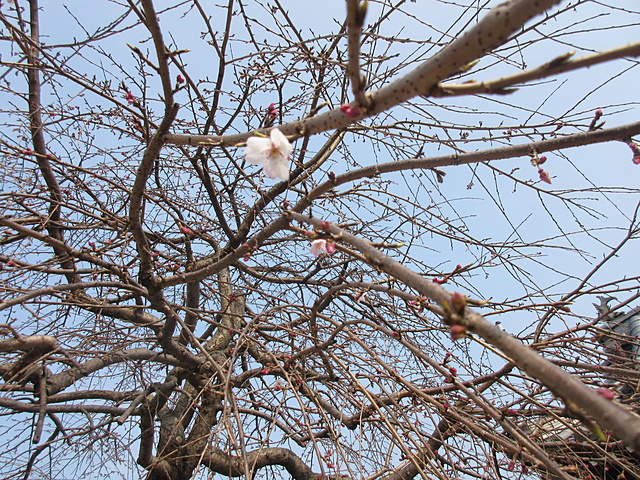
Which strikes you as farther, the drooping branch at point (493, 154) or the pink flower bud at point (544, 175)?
the pink flower bud at point (544, 175)

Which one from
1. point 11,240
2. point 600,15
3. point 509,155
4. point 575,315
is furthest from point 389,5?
point 11,240

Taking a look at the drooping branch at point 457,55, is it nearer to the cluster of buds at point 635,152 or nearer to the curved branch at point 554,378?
the curved branch at point 554,378

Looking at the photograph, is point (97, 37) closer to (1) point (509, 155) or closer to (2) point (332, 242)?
(2) point (332, 242)

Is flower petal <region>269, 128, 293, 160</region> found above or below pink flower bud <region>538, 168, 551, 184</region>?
below

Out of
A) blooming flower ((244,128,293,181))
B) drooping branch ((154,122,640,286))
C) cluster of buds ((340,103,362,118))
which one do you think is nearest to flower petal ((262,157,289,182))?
blooming flower ((244,128,293,181))

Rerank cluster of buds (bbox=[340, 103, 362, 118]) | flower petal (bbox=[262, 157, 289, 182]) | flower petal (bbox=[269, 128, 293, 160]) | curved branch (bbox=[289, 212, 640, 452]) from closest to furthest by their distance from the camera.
Answer: curved branch (bbox=[289, 212, 640, 452]) < cluster of buds (bbox=[340, 103, 362, 118]) < flower petal (bbox=[269, 128, 293, 160]) < flower petal (bbox=[262, 157, 289, 182])

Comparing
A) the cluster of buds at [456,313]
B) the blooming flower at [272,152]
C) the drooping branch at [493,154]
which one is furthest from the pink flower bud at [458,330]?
the drooping branch at [493,154]

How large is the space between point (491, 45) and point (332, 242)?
0.75 metres

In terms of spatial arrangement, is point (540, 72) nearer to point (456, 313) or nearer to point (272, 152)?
point (456, 313)

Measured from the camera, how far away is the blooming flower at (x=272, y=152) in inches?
56.5

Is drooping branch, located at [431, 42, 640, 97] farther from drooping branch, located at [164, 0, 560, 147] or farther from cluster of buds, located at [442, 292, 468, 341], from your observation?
cluster of buds, located at [442, 292, 468, 341]

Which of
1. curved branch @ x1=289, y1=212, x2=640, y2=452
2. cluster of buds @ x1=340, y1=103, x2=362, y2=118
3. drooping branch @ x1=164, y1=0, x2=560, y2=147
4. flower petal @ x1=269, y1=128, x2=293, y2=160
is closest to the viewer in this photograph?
curved branch @ x1=289, y1=212, x2=640, y2=452

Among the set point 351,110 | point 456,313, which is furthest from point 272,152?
point 456,313

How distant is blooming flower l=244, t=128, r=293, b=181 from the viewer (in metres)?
1.44
